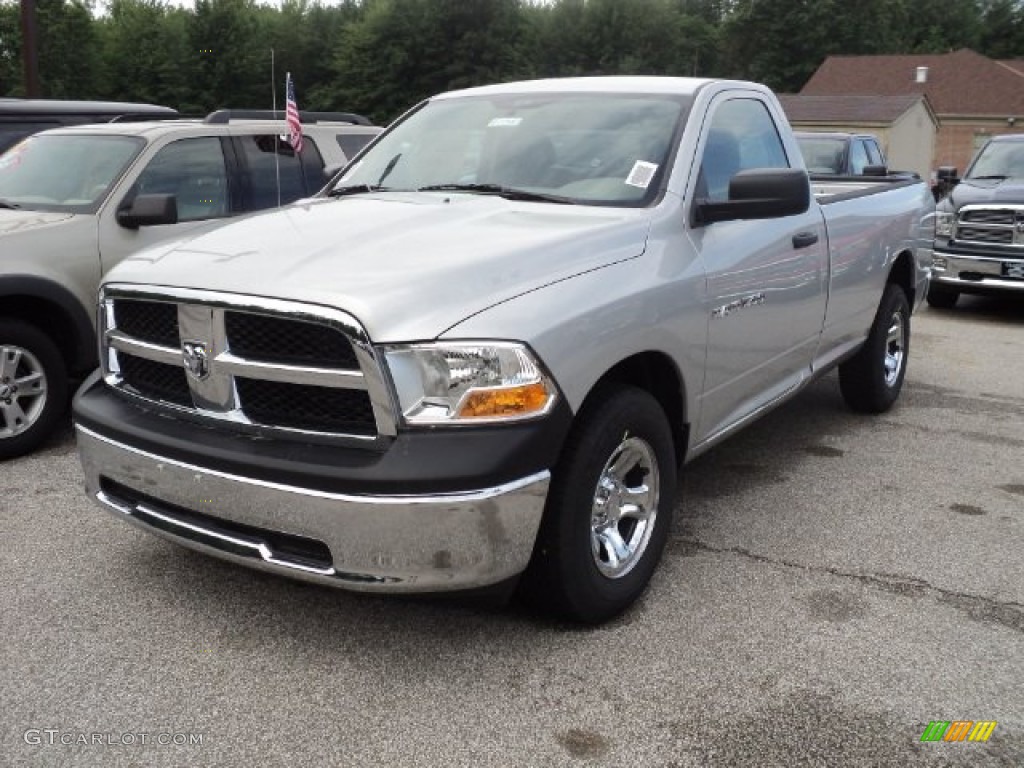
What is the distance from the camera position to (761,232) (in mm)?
4273

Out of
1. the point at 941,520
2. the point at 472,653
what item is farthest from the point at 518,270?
the point at 941,520

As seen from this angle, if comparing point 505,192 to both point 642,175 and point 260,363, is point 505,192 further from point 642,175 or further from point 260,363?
point 260,363

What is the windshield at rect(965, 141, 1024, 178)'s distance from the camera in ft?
37.4

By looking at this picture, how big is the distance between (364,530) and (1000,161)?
1118cm

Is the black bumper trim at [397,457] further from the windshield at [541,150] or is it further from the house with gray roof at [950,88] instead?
the house with gray roof at [950,88]

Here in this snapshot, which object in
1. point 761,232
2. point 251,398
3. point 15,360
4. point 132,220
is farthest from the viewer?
point 132,220

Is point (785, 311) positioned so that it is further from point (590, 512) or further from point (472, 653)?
point (472, 653)

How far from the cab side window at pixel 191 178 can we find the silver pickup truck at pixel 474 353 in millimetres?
1974

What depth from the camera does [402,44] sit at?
5894 centimetres

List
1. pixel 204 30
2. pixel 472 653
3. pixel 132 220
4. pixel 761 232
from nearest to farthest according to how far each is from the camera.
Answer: pixel 472 653, pixel 761 232, pixel 132 220, pixel 204 30

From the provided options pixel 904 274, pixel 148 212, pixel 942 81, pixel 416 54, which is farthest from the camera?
pixel 416 54

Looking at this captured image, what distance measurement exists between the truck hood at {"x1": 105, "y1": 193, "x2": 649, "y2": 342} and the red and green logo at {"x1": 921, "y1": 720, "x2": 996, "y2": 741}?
1713 millimetres

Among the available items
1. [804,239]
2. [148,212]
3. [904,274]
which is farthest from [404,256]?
[904,274]

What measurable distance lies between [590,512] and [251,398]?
3.65 ft
